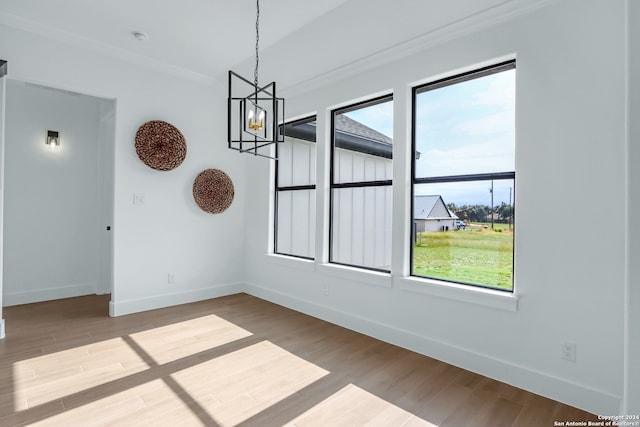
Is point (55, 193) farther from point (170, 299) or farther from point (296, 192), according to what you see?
point (296, 192)

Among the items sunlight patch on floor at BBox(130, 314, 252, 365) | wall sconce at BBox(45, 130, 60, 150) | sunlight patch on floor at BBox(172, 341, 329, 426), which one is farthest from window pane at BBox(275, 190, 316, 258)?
wall sconce at BBox(45, 130, 60, 150)

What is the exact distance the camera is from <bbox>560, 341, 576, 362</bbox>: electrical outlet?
2.14 metres

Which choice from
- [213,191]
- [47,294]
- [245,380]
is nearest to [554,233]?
[245,380]

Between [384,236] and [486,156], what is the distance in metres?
1.18

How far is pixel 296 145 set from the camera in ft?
14.3

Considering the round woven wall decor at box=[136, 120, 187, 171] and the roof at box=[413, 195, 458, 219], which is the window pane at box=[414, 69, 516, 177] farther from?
the round woven wall decor at box=[136, 120, 187, 171]

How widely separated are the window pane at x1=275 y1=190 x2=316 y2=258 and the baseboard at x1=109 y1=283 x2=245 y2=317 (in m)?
0.89

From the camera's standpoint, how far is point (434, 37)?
2.81 metres

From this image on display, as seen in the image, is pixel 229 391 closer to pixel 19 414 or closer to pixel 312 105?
pixel 19 414

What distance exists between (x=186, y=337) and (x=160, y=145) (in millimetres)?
2184

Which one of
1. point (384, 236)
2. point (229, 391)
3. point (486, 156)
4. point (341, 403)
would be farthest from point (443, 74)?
point (229, 391)

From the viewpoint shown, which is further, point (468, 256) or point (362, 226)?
point (362, 226)

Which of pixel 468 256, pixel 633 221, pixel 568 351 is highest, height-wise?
pixel 633 221

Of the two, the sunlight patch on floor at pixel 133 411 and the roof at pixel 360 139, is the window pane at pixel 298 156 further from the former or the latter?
the sunlight patch on floor at pixel 133 411
